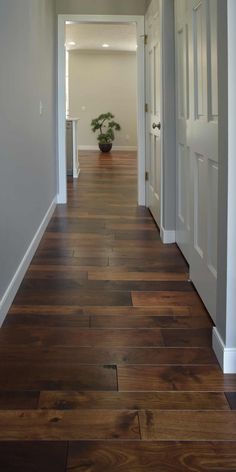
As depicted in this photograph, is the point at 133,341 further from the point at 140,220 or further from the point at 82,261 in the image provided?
the point at 140,220

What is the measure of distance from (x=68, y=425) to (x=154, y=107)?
376 centimetres

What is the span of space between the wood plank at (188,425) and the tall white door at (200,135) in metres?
0.85

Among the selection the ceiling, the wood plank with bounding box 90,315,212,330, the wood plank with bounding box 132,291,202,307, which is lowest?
the wood plank with bounding box 90,315,212,330

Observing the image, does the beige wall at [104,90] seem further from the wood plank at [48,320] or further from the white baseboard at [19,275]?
the wood plank at [48,320]

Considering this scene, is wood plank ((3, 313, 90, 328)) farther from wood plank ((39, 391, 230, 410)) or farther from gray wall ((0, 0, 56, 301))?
wood plank ((39, 391, 230, 410))

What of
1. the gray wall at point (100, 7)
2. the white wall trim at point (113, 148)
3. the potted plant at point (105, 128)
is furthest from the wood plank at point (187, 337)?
the white wall trim at point (113, 148)

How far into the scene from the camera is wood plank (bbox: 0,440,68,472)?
162 cm

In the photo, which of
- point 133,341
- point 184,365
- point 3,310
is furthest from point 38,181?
point 184,365

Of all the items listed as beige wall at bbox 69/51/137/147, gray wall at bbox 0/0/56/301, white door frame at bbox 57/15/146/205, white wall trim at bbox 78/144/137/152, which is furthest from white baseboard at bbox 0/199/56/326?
beige wall at bbox 69/51/137/147

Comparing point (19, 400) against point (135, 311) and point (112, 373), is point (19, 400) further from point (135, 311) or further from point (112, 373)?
point (135, 311)

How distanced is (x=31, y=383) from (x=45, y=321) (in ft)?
2.18

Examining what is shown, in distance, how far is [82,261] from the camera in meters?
3.91

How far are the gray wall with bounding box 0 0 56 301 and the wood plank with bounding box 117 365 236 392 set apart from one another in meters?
0.89

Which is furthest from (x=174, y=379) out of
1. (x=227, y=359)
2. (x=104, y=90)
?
(x=104, y=90)
